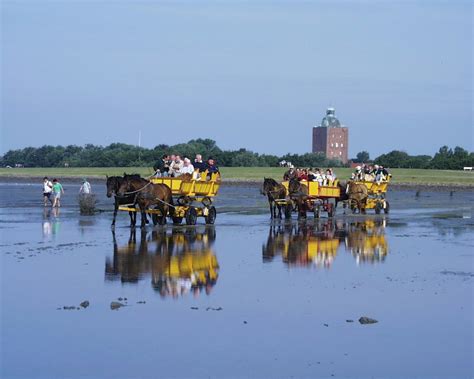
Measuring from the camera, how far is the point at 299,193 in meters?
36.4

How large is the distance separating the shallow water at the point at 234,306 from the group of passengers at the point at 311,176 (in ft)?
31.5

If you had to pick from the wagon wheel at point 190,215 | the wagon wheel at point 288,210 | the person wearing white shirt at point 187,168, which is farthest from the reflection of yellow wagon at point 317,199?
the person wearing white shirt at point 187,168

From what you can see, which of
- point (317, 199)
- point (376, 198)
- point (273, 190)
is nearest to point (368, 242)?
point (273, 190)

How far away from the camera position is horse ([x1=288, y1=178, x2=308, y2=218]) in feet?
119

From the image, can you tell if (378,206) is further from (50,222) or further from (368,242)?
(368,242)

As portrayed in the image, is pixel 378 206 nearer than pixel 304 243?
No

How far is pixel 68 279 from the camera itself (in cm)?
1878

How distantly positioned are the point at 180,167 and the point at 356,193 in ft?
36.7

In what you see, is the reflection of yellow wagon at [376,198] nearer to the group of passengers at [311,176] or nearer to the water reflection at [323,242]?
the group of passengers at [311,176]

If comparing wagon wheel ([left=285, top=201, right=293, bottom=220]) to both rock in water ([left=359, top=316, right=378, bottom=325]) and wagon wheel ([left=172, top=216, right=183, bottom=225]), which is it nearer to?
wagon wheel ([left=172, top=216, right=183, bottom=225])

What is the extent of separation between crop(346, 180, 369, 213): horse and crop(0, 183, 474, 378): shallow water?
38.4 feet

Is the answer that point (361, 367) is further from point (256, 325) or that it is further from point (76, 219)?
point (76, 219)

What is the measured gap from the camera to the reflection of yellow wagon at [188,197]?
31.0 metres

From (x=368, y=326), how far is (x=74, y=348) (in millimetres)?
4144
